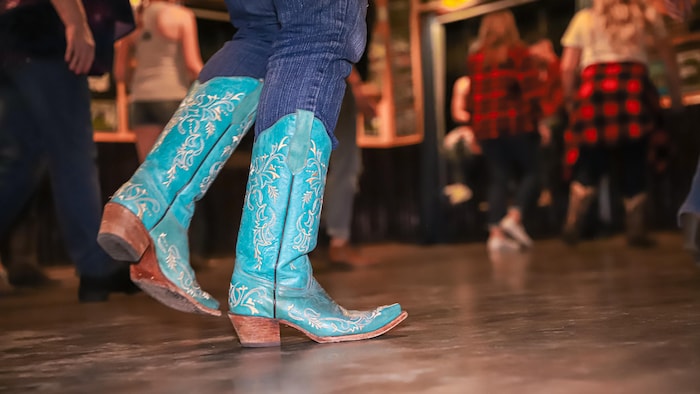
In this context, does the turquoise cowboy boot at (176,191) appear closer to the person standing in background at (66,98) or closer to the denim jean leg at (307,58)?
the denim jean leg at (307,58)

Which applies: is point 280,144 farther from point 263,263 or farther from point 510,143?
→ point 510,143

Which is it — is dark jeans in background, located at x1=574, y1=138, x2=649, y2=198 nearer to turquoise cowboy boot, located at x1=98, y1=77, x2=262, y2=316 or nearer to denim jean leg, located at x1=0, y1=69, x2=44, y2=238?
denim jean leg, located at x1=0, y1=69, x2=44, y2=238

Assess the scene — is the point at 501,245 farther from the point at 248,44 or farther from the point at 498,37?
the point at 248,44

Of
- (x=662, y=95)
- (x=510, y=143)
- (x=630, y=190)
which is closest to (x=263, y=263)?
(x=630, y=190)

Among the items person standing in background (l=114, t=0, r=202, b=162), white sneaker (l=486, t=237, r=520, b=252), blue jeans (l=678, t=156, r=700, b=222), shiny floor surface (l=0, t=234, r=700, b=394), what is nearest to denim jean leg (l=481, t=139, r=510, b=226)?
white sneaker (l=486, t=237, r=520, b=252)

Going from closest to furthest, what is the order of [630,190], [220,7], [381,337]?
[381,337], [630,190], [220,7]

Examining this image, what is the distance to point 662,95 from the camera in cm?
530

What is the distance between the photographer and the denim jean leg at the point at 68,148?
97.7 inches

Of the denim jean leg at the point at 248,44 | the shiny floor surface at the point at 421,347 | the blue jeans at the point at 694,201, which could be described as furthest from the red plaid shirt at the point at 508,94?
the denim jean leg at the point at 248,44

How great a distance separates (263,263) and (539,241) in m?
4.71

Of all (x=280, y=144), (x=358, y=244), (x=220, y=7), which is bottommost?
(x=358, y=244)

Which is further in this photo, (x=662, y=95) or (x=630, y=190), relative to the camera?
(x=662, y=95)

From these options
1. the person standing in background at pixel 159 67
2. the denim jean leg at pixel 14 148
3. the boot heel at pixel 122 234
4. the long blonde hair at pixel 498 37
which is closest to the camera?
the boot heel at pixel 122 234

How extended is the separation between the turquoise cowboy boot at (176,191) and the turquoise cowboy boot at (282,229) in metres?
0.10
